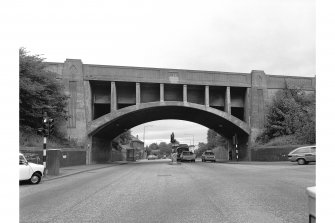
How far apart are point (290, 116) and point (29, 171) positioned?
107 ft

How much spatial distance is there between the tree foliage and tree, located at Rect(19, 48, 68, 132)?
25016 mm

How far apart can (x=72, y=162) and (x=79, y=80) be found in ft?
30.8

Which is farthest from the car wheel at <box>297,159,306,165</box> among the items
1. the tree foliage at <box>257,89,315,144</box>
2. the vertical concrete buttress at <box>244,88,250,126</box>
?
the vertical concrete buttress at <box>244,88,250,126</box>

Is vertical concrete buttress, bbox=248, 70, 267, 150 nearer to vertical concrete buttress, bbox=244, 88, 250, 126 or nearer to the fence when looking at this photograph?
vertical concrete buttress, bbox=244, 88, 250, 126

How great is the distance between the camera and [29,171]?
16.1 meters

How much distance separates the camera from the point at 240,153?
163 feet

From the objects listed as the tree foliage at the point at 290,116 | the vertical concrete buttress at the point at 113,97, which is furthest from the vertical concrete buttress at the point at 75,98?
the tree foliage at the point at 290,116

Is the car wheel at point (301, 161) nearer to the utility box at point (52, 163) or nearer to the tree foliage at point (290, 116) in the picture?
the tree foliage at point (290, 116)

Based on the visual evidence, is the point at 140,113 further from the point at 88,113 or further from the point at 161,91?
the point at 88,113

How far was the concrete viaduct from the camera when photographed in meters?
39.3

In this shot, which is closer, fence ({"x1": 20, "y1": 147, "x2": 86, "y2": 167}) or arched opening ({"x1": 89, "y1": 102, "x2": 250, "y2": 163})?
fence ({"x1": 20, "y1": 147, "x2": 86, "y2": 167})

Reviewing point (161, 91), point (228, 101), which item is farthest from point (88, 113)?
point (228, 101)
